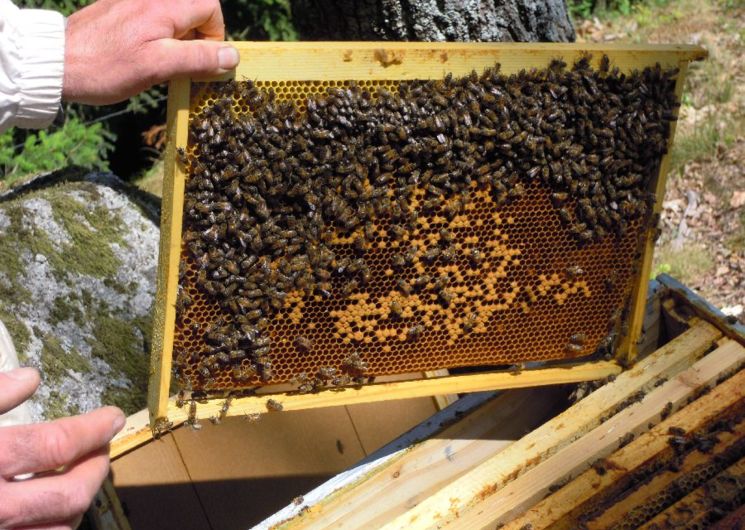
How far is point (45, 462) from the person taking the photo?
2621 millimetres

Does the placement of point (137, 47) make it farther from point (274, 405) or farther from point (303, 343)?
point (274, 405)

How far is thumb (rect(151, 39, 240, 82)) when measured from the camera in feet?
10.1

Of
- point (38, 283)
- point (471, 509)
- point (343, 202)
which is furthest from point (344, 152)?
point (38, 283)

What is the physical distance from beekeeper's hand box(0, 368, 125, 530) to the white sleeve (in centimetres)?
130

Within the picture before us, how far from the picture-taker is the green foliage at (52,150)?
779cm

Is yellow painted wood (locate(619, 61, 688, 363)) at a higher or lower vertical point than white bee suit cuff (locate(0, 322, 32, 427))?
lower

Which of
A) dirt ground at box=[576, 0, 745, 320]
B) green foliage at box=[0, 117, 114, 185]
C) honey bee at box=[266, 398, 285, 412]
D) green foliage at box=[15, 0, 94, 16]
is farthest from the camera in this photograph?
green foliage at box=[0, 117, 114, 185]

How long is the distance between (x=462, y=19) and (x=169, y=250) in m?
2.72

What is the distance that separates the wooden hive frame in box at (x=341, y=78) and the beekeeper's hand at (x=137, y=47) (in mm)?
114

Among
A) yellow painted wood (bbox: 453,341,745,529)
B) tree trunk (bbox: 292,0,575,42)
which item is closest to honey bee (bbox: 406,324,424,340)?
yellow painted wood (bbox: 453,341,745,529)

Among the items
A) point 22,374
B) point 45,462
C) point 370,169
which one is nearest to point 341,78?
→ point 370,169

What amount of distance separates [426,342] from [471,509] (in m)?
0.87

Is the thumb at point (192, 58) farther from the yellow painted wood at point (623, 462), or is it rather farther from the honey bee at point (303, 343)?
the yellow painted wood at point (623, 462)

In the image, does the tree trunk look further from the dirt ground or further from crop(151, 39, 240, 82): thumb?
the dirt ground
